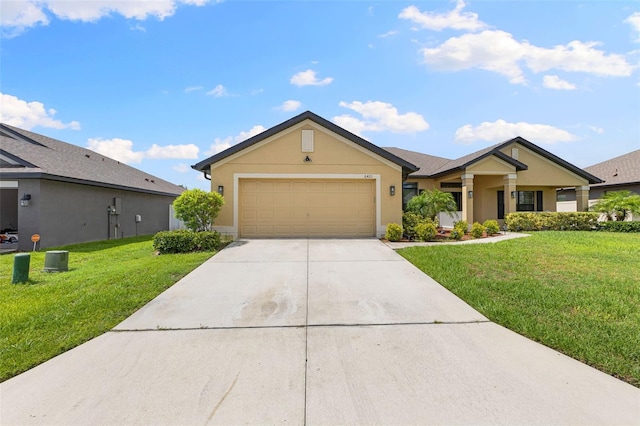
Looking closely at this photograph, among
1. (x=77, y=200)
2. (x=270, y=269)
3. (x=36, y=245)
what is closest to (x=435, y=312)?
(x=270, y=269)

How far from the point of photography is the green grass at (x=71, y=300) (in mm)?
3465

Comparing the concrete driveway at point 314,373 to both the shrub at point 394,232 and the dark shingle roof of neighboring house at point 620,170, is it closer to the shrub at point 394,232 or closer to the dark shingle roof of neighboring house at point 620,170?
the shrub at point 394,232

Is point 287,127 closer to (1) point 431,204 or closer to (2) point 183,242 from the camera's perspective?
(2) point 183,242

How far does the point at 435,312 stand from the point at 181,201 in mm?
8628

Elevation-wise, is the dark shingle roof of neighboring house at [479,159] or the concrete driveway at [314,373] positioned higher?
the dark shingle roof of neighboring house at [479,159]

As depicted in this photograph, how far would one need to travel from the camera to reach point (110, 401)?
8.47ft

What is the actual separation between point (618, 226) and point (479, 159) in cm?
727

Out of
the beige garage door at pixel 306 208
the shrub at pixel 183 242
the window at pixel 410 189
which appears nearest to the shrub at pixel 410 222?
the beige garage door at pixel 306 208

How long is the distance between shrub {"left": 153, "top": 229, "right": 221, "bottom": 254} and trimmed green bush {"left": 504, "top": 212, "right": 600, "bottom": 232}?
13.8 m

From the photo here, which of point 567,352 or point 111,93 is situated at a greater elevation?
point 111,93

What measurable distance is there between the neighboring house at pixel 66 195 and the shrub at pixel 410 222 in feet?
42.6

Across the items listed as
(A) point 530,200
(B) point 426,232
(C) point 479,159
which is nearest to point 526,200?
(A) point 530,200

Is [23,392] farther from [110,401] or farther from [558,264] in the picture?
[558,264]

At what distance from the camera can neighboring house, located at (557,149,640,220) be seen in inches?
697
